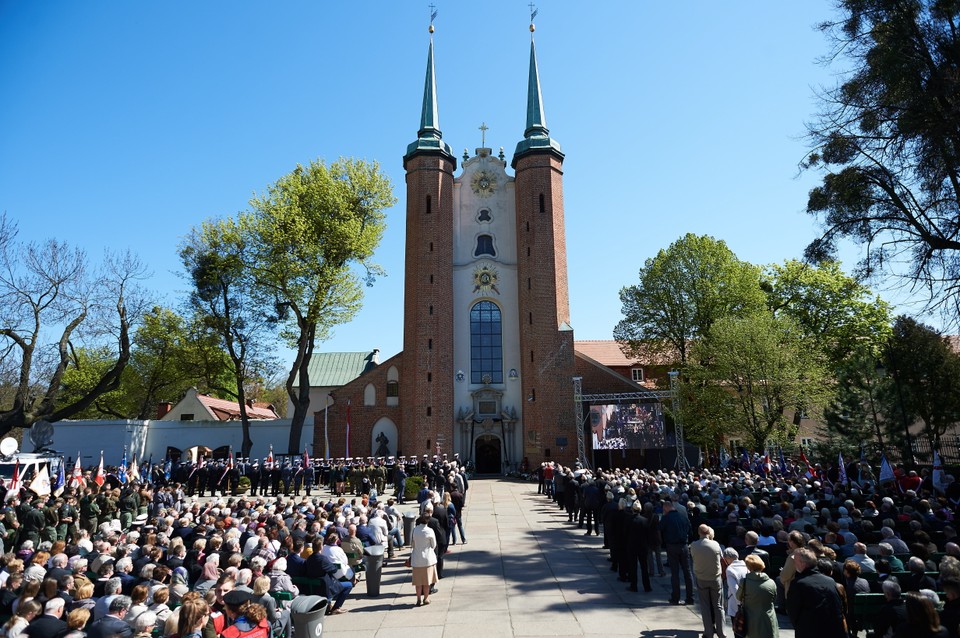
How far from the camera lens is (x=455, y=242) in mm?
37500

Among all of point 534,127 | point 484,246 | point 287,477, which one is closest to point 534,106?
point 534,127

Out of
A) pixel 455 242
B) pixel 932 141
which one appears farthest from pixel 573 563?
pixel 455 242

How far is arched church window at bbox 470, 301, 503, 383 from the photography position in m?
35.7

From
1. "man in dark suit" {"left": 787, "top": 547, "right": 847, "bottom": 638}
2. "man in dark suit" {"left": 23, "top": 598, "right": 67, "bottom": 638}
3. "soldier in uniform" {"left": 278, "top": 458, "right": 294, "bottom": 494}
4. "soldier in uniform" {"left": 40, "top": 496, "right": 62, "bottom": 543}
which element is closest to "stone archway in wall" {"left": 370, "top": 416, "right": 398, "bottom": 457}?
"soldier in uniform" {"left": 278, "top": 458, "right": 294, "bottom": 494}

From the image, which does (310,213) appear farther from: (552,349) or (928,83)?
(928,83)

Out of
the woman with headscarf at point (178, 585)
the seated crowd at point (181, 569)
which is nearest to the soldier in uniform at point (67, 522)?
the seated crowd at point (181, 569)

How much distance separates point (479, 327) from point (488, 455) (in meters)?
7.71

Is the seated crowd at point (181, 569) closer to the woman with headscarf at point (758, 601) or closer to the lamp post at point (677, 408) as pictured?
the woman with headscarf at point (758, 601)

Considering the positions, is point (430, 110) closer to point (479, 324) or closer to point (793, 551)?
point (479, 324)

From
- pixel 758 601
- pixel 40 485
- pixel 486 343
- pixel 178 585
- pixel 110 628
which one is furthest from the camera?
pixel 486 343

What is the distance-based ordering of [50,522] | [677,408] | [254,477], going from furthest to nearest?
[677,408] → [254,477] → [50,522]

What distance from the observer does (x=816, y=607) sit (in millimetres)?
6051

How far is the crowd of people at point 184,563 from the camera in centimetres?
604

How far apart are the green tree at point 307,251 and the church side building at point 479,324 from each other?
14.0 ft
